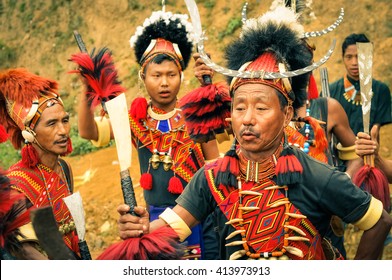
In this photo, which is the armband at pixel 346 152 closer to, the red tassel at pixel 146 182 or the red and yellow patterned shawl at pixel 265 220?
the red tassel at pixel 146 182

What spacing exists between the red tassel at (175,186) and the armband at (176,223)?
1752 millimetres

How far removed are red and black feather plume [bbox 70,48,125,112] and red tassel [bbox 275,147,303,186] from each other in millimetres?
981

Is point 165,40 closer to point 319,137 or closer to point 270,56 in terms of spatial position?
point 319,137

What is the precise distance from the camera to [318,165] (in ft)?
14.4

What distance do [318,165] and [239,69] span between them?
0.65m

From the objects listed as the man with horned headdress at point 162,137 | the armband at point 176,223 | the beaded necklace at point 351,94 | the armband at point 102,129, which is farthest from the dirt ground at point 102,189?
the armband at point 176,223

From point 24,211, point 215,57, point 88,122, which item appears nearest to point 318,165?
point 24,211

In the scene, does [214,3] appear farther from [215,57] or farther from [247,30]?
[247,30]

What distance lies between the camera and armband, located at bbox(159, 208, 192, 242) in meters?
4.36

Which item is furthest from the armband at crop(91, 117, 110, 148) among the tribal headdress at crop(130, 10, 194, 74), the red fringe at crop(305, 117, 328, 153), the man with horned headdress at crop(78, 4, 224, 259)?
the red fringe at crop(305, 117, 328, 153)

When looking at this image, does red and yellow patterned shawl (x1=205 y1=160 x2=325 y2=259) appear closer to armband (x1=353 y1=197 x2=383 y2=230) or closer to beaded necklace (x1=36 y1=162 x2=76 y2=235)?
armband (x1=353 y1=197 x2=383 y2=230)

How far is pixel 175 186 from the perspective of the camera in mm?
6172

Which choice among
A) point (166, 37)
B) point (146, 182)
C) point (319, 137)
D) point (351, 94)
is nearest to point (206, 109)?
point (319, 137)

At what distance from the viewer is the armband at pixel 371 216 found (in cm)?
434
